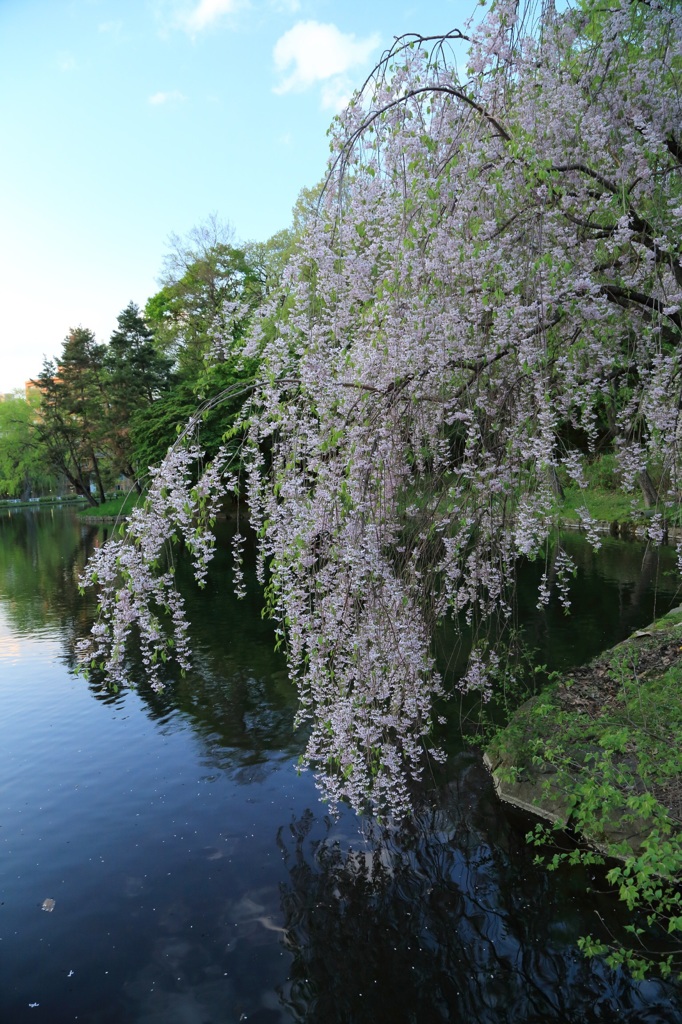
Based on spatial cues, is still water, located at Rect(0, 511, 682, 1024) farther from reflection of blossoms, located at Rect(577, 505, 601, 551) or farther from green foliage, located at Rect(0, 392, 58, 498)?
green foliage, located at Rect(0, 392, 58, 498)

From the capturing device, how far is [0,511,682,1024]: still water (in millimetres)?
5266

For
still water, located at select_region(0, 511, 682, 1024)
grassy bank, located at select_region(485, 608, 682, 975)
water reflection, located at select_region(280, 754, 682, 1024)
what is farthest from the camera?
still water, located at select_region(0, 511, 682, 1024)

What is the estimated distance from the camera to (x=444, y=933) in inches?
230

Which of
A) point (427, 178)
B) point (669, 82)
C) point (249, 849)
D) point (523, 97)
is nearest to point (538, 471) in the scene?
point (427, 178)

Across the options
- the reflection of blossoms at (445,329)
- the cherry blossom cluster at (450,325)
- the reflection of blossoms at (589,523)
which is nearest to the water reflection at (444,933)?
the reflection of blossoms at (445,329)

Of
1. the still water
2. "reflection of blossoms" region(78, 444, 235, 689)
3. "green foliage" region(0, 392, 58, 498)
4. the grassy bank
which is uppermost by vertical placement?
"green foliage" region(0, 392, 58, 498)

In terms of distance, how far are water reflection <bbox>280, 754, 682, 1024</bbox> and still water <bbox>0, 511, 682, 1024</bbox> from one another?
0.6 inches

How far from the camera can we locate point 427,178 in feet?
13.9

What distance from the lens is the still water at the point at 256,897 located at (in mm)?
5266

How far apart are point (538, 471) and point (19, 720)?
409 inches

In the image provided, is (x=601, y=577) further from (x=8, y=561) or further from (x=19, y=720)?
(x=8, y=561)

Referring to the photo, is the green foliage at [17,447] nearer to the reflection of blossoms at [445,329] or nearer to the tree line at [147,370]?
the tree line at [147,370]

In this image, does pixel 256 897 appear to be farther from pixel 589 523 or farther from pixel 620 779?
pixel 589 523

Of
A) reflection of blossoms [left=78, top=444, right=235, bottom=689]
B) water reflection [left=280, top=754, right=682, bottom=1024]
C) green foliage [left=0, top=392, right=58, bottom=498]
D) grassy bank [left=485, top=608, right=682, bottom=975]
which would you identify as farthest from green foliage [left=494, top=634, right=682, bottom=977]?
green foliage [left=0, top=392, right=58, bottom=498]
